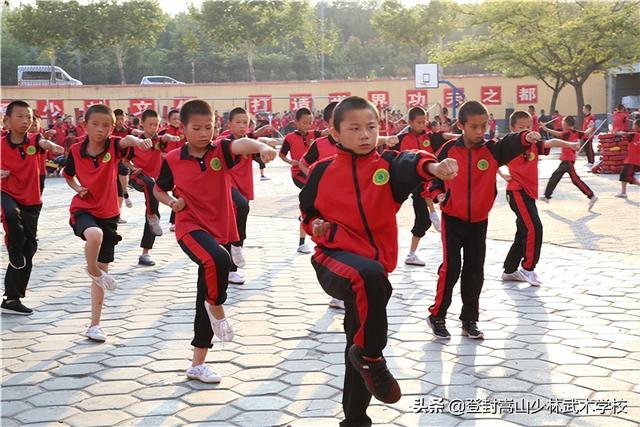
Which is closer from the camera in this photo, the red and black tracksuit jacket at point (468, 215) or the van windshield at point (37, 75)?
the red and black tracksuit jacket at point (468, 215)

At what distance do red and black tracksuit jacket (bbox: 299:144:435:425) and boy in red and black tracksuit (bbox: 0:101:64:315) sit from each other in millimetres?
3866

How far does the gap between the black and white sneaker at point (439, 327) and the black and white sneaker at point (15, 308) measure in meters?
3.56

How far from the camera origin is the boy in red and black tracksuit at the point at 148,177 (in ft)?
29.8

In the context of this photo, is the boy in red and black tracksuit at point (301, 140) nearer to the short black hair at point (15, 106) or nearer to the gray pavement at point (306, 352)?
the gray pavement at point (306, 352)

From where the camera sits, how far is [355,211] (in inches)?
148

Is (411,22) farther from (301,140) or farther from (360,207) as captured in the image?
(360,207)

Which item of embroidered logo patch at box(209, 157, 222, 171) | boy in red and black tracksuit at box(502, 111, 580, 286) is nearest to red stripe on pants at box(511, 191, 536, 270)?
boy in red and black tracksuit at box(502, 111, 580, 286)

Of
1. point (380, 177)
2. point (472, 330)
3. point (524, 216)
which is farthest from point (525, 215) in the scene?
point (380, 177)

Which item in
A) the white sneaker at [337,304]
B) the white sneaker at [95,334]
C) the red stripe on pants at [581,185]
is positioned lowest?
the white sneaker at [337,304]

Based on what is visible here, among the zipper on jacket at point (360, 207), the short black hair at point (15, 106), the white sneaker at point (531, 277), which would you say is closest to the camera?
the zipper on jacket at point (360, 207)

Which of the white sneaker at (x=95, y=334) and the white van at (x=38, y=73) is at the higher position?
the white van at (x=38, y=73)

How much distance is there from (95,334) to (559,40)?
85.5ft

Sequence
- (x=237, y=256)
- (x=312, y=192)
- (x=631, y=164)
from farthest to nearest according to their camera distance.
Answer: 1. (x=631, y=164)
2. (x=237, y=256)
3. (x=312, y=192)

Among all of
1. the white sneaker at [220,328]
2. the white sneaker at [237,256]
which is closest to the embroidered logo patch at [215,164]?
the white sneaker at [220,328]
